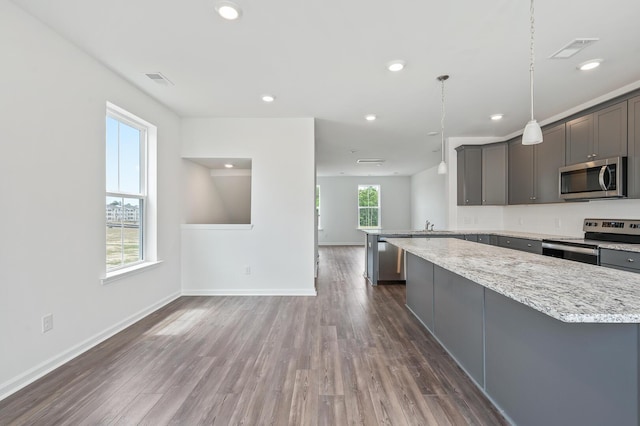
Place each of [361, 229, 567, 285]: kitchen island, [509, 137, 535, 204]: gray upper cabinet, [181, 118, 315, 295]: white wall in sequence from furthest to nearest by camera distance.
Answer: [361, 229, 567, 285]: kitchen island
[509, 137, 535, 204]: gray upper cabinet
[181, 118, 315, 295]: white wall

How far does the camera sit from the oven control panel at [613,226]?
115 inches

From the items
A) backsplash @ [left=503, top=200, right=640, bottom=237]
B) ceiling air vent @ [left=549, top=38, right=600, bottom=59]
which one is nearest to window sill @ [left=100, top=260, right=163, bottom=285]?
ceiling air vent @ [left=549, top=38, right=600, bottom=59]

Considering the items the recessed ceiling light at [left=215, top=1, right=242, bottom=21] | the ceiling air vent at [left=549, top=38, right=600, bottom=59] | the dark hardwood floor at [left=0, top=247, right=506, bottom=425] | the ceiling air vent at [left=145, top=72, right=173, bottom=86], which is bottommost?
the dark hardwood floor at [left=0, top=247, right=506, bottom=425]

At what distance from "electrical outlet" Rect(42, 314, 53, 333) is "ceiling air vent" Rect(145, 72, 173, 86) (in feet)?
7.58

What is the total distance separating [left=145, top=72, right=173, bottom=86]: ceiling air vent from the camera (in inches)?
111

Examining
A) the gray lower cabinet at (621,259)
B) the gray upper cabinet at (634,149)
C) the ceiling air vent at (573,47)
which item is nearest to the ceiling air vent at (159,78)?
the ceiling air vent at (573,47)

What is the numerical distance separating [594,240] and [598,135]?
1.21 m

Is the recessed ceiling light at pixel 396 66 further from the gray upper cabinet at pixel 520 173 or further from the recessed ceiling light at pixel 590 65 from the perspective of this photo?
the gray upper cabinet at pixel 520 173

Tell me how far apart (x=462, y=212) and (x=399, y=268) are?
1.58 metres

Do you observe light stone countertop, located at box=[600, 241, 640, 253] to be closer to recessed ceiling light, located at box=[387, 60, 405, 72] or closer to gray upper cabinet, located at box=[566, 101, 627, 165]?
gray upper cabinet, located at box=[566, 101, 627, 165]

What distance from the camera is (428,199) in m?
9.25

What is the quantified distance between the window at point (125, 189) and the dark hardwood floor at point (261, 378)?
2.76 feet

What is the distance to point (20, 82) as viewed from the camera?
1954mm

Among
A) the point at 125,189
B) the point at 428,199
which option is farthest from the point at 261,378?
the point at 428,199
